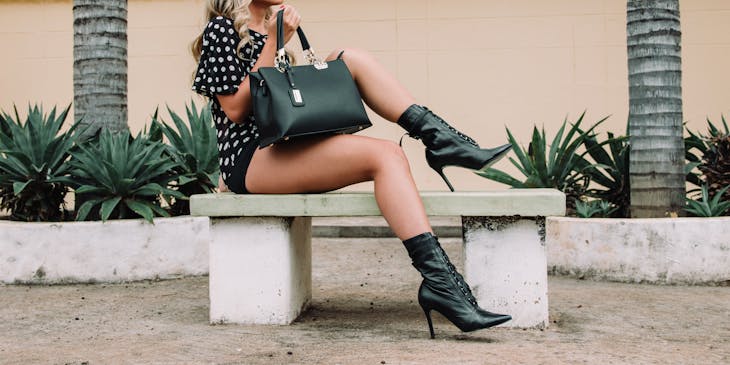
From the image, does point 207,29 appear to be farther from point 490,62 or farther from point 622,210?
point 490,62

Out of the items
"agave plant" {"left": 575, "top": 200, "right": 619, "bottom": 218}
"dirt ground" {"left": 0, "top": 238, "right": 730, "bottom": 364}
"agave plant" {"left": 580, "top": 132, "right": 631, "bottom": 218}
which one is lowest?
"dirt ground" {"left": 0, "top": 238, "right": 730, "bottom": 364}

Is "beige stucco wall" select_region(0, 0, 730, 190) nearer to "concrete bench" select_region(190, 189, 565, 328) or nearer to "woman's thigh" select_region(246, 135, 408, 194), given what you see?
"concrete bench" select_region(190, 189, 565, 328)

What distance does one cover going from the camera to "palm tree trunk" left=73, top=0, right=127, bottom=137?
5.47 metres

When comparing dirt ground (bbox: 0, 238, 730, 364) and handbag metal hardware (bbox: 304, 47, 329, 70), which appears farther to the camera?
handbag metal hardware (bbox: 304, 47, 329, 70)

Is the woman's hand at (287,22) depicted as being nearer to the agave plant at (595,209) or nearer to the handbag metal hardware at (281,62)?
the handbag metal hardware at (281,62)

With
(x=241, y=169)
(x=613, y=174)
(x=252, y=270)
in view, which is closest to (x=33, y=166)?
(x=241, y=169)

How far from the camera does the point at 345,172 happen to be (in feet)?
11.7

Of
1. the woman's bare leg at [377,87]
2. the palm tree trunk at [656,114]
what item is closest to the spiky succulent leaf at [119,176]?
the woman's bare leg at [377,87]

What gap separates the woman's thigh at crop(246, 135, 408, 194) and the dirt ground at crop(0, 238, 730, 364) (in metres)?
0.62

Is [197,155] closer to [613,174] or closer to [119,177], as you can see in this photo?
[119,177]

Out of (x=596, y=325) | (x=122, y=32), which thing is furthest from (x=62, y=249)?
(x=596, y=325)

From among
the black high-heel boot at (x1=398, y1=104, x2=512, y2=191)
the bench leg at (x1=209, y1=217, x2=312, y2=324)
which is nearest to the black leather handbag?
the black high-heel boot at (x1=398, y1=104, x2=512, y2=191)

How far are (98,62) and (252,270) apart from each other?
2.45 meters

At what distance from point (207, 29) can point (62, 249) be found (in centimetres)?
202
